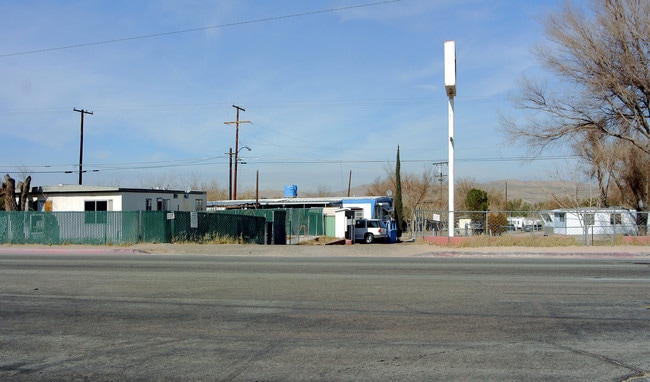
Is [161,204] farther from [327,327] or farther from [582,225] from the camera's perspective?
[327,327]

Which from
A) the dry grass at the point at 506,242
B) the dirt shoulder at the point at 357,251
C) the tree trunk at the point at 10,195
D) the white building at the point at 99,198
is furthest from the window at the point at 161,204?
the dry grass at the point at 506,242

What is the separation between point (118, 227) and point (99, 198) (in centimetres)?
760

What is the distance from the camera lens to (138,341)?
7.40 m

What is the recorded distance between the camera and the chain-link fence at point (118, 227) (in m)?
27.4

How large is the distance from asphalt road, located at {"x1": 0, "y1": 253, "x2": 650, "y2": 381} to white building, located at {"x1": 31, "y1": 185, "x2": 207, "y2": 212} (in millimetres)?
20591

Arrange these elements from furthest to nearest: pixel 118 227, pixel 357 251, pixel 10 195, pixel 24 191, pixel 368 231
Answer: pixel 368 231 < pixel 24 191 < pixel 10 195 < pixel 118 227 < pixel 357 251

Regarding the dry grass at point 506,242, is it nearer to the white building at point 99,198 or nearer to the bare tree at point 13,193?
the white building at point 99,198

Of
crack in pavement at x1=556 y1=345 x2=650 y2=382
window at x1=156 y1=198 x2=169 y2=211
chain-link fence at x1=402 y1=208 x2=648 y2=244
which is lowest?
crack in pavement at x1=556 y1=345 x2=650 y2=382

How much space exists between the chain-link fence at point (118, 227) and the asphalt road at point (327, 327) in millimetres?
13353

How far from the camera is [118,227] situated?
27.8 m

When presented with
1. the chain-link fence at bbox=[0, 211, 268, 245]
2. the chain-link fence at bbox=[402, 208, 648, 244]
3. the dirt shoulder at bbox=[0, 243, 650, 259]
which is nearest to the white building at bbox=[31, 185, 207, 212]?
the chain-link fence at bbox=[0, 211, 268, 245]

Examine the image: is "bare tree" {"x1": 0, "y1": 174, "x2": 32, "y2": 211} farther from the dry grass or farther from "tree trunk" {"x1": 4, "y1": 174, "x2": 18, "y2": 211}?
the dry grass

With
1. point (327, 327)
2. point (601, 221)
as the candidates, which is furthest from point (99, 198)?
point (327, 327)

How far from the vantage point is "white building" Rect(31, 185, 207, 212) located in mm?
34062
